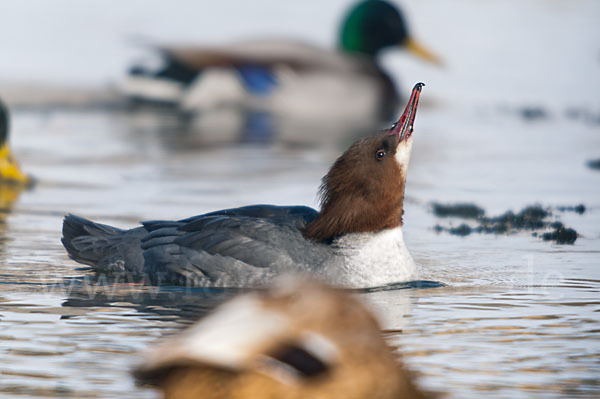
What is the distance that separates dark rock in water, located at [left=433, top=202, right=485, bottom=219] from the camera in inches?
413

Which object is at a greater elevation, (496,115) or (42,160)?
(496,115)

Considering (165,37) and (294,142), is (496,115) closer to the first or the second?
(294,142)

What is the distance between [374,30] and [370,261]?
13537mm

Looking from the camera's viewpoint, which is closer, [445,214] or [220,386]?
[220,386]

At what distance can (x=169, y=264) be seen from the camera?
7.83 meters

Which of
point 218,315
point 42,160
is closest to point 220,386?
point 218,315

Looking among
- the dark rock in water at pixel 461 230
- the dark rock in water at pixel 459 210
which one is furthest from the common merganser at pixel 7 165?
the dark rock in water at pixel 461 230

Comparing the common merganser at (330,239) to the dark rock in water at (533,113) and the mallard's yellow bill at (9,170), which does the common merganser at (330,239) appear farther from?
the dark rock in water at (533,113)

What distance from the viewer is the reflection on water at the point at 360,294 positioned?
19.0 ft

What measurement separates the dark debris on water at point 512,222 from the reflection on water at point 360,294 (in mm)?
147

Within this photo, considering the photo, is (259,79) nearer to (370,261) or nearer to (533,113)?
(533,113)

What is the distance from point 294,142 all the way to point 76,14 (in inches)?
368

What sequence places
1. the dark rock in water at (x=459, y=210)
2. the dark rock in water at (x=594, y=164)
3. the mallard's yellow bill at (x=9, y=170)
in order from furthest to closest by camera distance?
the dark rock in water at (x=594, y=164)
the mallard's yellow bill at (x=9, y=170)
the dark rock in water at (x=459, y=210)

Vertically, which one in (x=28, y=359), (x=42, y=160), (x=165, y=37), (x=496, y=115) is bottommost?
(x=28, y=359)
